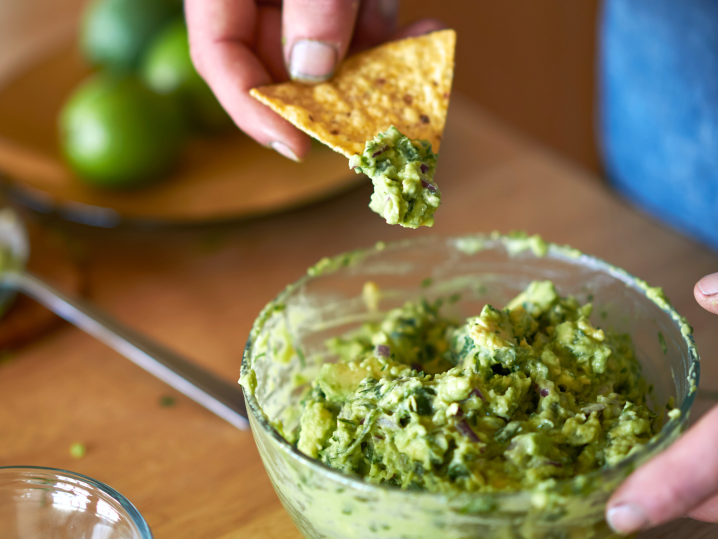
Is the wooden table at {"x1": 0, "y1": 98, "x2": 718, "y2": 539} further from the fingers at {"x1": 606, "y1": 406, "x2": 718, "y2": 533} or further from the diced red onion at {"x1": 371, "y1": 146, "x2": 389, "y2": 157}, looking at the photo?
the diced red onion at {"x1": 371, "y1": 146, "x2": 389, "y2": 157}

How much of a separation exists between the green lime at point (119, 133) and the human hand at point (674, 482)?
54.5 inches

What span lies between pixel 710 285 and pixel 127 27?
1742 mm

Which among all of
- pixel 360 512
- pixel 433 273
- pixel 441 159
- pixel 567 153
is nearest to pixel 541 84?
pixel 567 153

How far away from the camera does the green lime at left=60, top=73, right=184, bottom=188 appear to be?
167 cm

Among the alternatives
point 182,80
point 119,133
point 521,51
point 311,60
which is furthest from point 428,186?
point 521,51

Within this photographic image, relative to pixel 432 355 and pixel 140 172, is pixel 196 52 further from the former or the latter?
pixel 432 355

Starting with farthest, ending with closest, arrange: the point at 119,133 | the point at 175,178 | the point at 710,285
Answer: the point at 175,178
the point at 119,133
the point at 710,285

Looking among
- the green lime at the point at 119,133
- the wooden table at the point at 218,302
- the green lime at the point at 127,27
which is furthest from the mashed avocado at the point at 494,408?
the green lime at the point at 127,27

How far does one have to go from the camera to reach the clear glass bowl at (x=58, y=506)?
0.91 metres

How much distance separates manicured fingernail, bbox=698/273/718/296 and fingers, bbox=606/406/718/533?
0.28 m

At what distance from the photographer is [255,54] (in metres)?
1.30

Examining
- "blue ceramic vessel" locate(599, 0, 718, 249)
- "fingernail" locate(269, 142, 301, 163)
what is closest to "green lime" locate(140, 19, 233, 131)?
"fingernail" locate(269, 142, 301, 163)

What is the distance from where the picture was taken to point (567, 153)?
3598 millimetres

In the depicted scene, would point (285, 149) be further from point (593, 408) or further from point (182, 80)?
point (182, 80)
